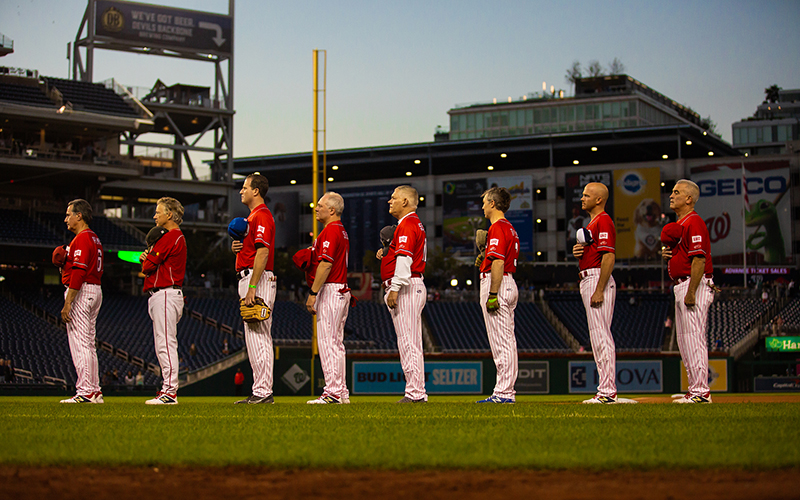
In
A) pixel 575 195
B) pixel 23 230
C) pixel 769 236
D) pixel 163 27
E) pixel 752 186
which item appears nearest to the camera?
pixel 23 230

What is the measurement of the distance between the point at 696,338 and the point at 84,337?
263 inches

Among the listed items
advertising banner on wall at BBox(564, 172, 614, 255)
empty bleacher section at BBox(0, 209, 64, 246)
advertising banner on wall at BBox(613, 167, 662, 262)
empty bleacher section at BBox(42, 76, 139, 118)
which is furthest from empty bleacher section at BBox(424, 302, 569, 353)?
empty bleacher section at BBox(42, 76, 139, 118)

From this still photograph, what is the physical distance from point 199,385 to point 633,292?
31203 millimetres

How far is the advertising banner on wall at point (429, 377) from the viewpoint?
20703mm

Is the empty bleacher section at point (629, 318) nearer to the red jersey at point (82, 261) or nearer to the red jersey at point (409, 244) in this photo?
the red jersey at point (409, 244)

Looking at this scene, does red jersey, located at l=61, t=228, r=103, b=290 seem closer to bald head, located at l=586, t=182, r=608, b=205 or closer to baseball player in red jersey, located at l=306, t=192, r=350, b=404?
baseball player in red jersey, located at l=306, t=192, r=350, b=404

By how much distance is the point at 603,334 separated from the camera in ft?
27.5

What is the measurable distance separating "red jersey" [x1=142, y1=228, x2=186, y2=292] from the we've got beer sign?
31.9 m

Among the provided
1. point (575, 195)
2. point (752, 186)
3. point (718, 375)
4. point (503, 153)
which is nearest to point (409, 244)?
point (718, 375)

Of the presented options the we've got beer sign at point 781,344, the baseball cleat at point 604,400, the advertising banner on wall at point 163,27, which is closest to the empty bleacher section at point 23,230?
the advertising banner on wall at point 163,27

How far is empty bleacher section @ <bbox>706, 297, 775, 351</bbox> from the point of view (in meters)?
37.2

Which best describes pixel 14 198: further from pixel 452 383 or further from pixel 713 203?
pixel 713 203

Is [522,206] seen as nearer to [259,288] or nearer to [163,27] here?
[163,27]

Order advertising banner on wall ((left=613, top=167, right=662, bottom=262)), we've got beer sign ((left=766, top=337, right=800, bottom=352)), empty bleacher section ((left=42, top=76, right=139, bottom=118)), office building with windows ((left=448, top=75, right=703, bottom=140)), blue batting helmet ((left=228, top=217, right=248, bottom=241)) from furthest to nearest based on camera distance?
office building with windows ((left=448, top=75, right=703, bottom=140)), advertising banner on wall ((left=613, top=167, right=662, bottom=262)), empty bleacher section ((left=42, top=76, right=139, bottom=118)), we've got beer sign ((left=766, top=337, right=800, bottom=352)), blue batting helmet ((left=228, top=217, right=248, bottom=241))
